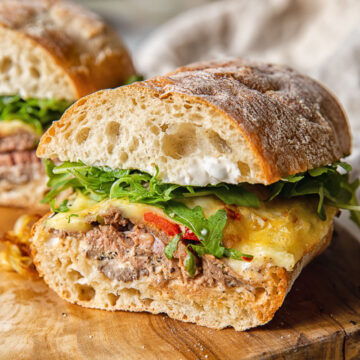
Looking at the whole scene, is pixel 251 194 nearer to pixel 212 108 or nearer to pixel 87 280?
pixel 212 108

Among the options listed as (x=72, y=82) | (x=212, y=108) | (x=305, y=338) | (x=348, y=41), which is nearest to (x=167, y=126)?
(x=212, y=108)

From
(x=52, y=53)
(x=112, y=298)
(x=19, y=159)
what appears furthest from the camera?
(x=19, y=159)

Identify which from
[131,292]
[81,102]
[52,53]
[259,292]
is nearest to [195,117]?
[81,102]

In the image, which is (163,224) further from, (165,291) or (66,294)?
(66,294)

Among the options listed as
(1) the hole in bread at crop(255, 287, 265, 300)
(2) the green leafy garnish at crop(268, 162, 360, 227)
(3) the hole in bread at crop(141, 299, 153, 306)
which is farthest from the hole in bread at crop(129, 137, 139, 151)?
(1) the hole in bread at crop(255, 287, 265, 300)

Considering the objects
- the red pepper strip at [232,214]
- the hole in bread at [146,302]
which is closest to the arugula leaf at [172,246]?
the red pepper strip at [232,214]
